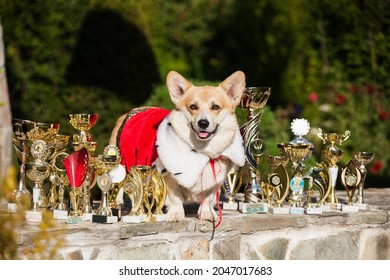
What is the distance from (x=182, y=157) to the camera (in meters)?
3.50

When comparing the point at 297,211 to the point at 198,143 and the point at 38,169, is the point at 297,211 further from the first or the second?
the point at 38,169

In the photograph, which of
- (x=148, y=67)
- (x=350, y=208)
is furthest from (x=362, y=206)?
(x=148, y=67)

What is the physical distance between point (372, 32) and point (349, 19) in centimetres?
29

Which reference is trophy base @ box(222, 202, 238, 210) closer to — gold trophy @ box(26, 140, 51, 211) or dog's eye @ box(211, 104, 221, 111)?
dog's eye @ box(211, 104, 221, 111)

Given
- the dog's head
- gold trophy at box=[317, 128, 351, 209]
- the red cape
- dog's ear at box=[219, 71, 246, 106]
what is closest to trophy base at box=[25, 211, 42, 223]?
the red cape

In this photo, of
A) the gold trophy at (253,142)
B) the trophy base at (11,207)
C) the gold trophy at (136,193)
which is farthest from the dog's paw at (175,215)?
the trophy base at (11,207)

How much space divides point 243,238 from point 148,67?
3341 mm

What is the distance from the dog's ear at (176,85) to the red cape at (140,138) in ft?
0.95

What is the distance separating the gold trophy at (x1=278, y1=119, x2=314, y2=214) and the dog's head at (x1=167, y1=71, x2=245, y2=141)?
480 mm

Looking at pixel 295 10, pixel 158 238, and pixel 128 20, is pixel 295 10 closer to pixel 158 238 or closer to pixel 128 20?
pixel 128 20

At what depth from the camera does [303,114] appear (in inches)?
295

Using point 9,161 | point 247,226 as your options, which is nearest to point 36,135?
point 247,226

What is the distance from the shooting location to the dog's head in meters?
3.40
